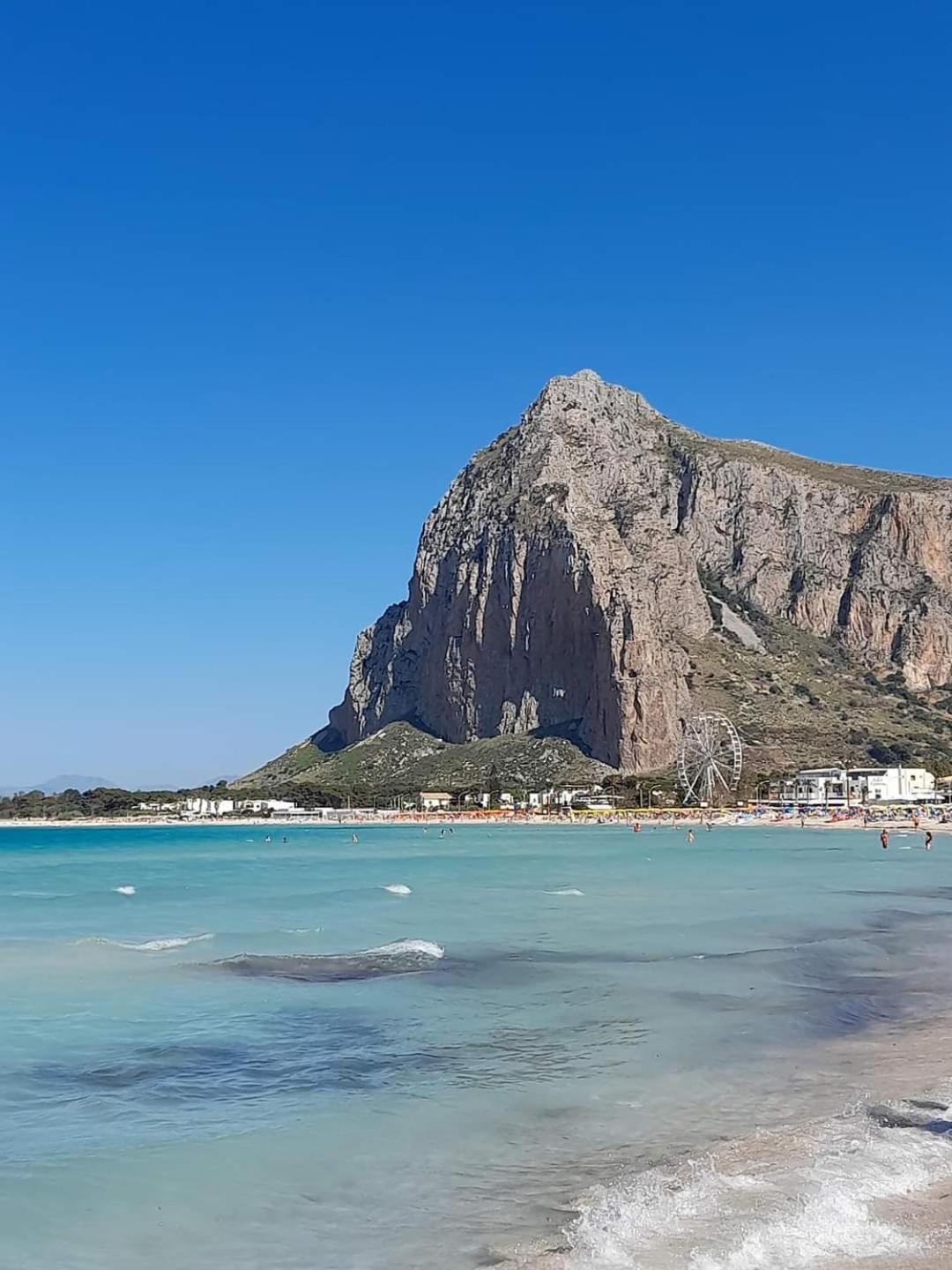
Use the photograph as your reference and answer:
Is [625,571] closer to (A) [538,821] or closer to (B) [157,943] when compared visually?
(A) [538,821]

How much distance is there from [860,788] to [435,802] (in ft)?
152

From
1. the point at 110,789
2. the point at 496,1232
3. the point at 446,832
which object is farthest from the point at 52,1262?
the point at 110,789

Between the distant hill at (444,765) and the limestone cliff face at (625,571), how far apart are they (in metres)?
2.74

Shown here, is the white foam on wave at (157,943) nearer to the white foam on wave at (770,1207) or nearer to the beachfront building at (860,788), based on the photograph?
the white foam on wave at (770,1207)

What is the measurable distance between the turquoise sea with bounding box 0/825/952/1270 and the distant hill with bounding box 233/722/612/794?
4551 inches

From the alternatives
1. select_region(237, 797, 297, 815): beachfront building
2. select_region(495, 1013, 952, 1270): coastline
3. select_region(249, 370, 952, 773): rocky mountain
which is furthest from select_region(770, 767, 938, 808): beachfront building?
select_region(495, 1013, 952, 1270): coastline

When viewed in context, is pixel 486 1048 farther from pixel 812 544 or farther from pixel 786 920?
pixel 812 544

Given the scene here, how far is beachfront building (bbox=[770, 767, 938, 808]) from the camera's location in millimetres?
119312

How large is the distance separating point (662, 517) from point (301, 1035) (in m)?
153

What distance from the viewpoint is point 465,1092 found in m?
12.9

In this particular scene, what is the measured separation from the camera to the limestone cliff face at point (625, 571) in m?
147

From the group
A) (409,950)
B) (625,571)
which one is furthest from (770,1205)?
(625,571)

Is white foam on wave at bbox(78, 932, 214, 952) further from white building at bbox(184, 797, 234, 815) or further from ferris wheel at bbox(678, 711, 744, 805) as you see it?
white building at bbox(184, 797, 234, 815)

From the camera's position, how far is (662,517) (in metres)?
165
